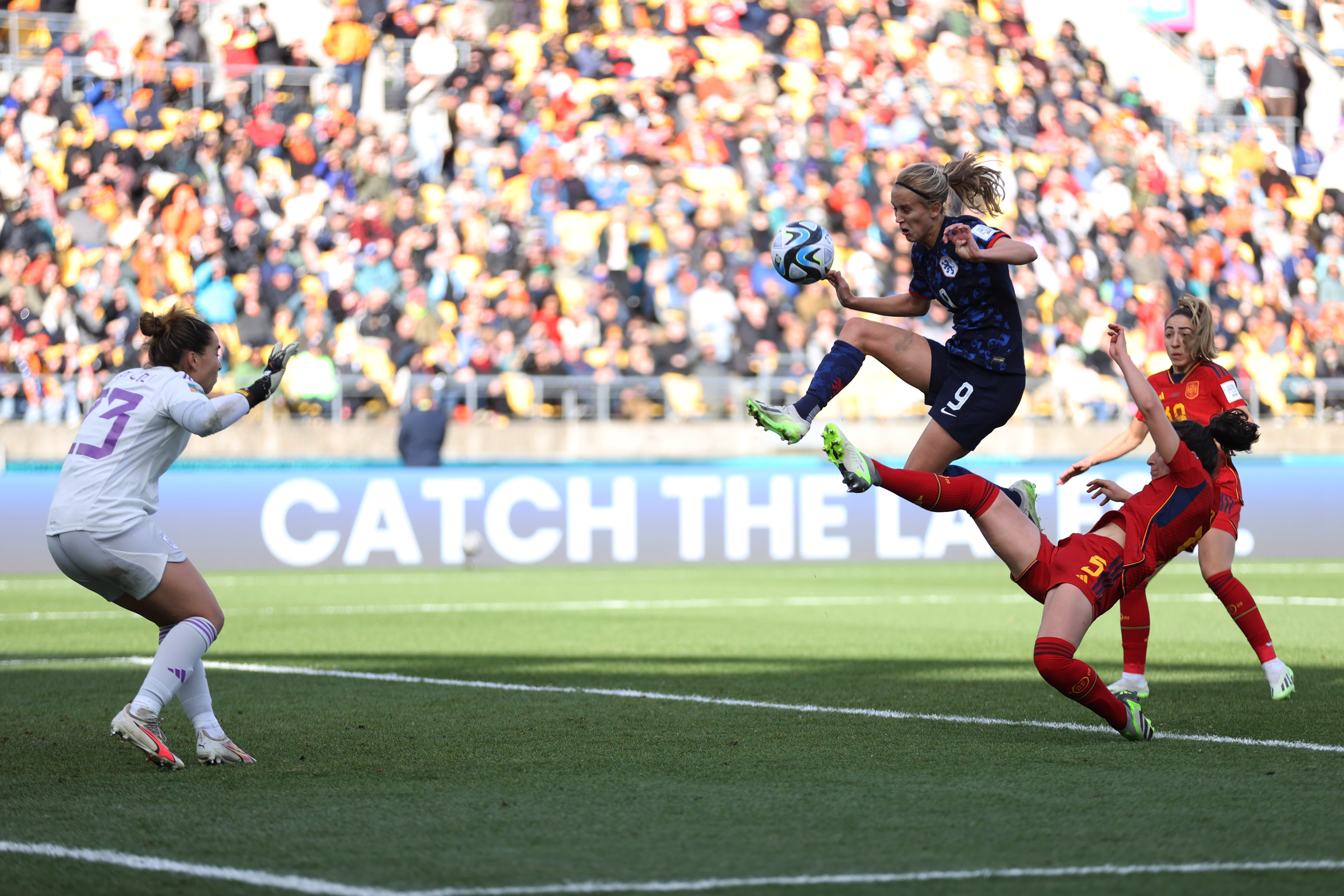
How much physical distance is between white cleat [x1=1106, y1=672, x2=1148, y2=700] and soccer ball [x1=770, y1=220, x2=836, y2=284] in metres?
2.17

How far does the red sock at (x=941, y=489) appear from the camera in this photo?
238 inches

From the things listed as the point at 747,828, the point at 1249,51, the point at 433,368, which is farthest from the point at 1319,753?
the point at 1249,51

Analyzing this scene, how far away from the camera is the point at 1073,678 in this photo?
571 centimetres

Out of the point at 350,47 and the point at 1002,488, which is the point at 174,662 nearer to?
the point at 1002,488

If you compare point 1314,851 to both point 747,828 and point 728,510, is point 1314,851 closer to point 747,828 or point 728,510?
point 747,828

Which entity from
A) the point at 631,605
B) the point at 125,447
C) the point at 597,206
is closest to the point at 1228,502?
the point at 125,447

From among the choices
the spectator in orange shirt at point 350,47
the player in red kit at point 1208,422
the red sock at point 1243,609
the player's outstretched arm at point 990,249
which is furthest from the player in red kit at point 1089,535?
the spectator in orange shirt at point 350,47

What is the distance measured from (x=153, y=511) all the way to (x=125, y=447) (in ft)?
0.86

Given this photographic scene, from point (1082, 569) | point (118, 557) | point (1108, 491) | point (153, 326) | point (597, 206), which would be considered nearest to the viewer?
point (118, 557)

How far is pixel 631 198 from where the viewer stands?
72.6ft

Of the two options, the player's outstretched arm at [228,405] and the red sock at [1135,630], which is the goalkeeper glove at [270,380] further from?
the red sock at [1135,630]

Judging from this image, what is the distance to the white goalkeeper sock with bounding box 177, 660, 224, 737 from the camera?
564cm

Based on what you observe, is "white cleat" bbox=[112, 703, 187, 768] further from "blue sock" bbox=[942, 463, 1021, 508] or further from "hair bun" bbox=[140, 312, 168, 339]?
"blue sock" bbox=[942, 463, 1021, 508]

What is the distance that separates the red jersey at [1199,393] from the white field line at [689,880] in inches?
153
